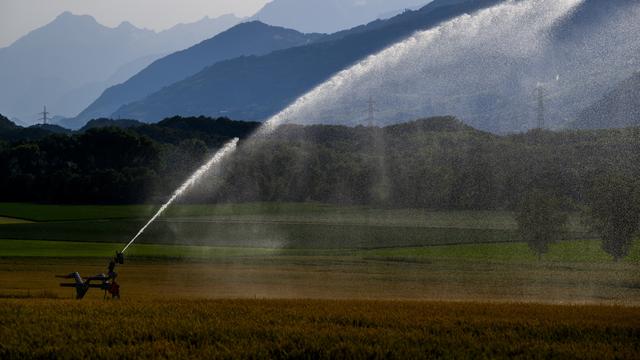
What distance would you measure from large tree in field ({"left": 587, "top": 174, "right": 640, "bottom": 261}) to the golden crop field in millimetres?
40719

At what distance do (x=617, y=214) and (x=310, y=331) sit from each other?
1986 inches

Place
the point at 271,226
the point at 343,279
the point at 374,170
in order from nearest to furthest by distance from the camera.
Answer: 1. the point at 343,279
2. the point at 271,226
3. the point at 374,170

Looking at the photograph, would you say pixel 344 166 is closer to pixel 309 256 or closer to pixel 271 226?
pixel 271 226

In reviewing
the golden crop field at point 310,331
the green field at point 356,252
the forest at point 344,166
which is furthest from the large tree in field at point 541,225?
the golden crop field at point 310,331

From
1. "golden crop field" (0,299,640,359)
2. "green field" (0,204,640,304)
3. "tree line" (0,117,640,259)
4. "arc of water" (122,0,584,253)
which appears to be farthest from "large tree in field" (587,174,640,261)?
"golden crop field" (0,299,640,359)

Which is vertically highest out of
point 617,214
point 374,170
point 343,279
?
point 374,170

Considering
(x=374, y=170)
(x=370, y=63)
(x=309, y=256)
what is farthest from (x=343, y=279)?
(x=374, y=170)

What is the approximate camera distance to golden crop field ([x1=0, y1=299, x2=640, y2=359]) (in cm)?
1825

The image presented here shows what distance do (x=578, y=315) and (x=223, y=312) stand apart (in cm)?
1145

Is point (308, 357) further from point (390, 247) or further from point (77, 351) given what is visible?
point (390, 247)

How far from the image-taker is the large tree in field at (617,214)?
63.4 meters

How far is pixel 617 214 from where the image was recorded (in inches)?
2506

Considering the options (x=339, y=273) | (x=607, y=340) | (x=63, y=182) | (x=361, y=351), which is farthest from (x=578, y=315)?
(x=63, y=182)

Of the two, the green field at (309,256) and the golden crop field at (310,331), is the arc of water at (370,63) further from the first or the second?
the golden crop field at (310,331)
